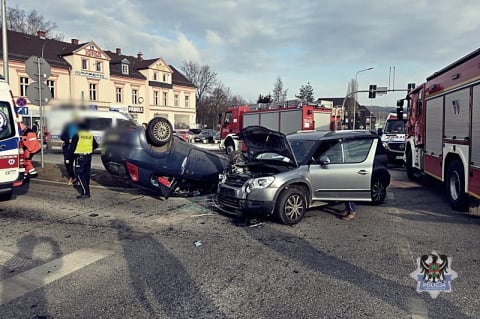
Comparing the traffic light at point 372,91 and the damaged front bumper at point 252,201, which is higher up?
the traffic light at point 372,91

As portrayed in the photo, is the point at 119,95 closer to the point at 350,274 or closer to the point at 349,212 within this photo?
the point at 349,212

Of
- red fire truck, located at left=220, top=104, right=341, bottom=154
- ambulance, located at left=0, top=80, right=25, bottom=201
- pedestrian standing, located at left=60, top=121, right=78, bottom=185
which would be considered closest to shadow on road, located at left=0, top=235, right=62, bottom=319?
pedestrian standing, located at left=60, top=121, right=78, bottom=185

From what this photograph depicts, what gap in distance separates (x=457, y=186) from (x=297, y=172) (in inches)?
137

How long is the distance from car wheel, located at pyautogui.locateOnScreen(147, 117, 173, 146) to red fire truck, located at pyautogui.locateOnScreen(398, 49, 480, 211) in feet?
18.8

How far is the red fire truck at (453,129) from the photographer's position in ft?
21.0

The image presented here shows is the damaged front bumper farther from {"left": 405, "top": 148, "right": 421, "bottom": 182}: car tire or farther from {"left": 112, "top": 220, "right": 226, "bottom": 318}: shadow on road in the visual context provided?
{"left": 405, "top": 148, "right": 421, "bottom": 182}: car tire

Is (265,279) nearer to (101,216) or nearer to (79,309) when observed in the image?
(79,309)

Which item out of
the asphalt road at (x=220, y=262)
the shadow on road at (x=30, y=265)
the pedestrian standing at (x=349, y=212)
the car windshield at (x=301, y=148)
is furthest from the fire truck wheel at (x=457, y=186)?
the shadow on road at (x=30, y=265)

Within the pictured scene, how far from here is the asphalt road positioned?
11.0 ft

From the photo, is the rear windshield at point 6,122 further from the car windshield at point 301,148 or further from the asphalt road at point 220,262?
the car windshield at point 301,148

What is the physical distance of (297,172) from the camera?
6359 millimetres

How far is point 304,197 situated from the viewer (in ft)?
20.8

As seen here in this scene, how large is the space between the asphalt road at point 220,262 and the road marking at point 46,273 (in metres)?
0.01

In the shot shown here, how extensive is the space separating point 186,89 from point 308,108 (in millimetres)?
40400
